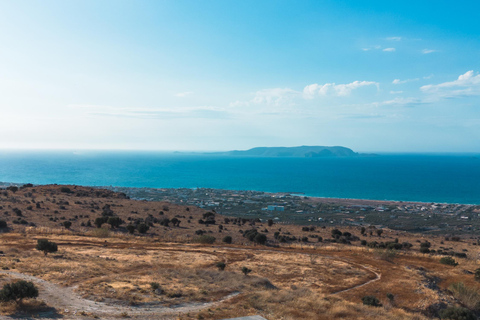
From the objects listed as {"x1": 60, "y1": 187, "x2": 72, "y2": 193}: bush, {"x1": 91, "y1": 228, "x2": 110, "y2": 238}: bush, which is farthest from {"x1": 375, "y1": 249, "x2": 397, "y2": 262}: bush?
{"x1": 60, "y1": 187, "x2": 72, "y2": 193}: bush

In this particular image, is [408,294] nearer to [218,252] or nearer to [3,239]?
[218,252]

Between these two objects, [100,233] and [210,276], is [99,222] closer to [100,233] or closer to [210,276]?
[100,233]

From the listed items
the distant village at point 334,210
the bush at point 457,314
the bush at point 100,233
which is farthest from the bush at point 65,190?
the bush at point 457,314

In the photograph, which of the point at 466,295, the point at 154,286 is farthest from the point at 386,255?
the point at 154,286

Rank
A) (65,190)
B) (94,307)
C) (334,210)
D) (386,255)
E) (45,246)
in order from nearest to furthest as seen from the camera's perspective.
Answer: (94,307)
(45,246)
(386,255)
(65,190)
(334,210)

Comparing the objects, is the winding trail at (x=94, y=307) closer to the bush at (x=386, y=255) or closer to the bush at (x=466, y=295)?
the bush at (x=466, y=295)

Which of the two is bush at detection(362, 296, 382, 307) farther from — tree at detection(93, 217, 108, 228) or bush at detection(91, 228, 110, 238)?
tree at detection(93, 217, 108, 228)
